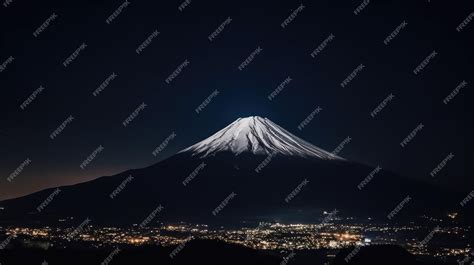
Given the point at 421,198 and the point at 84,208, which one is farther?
the point at 421,198

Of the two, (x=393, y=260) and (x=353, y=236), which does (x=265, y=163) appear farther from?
(x=393, y=260)

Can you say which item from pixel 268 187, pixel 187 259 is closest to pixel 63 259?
pixel 187 259
